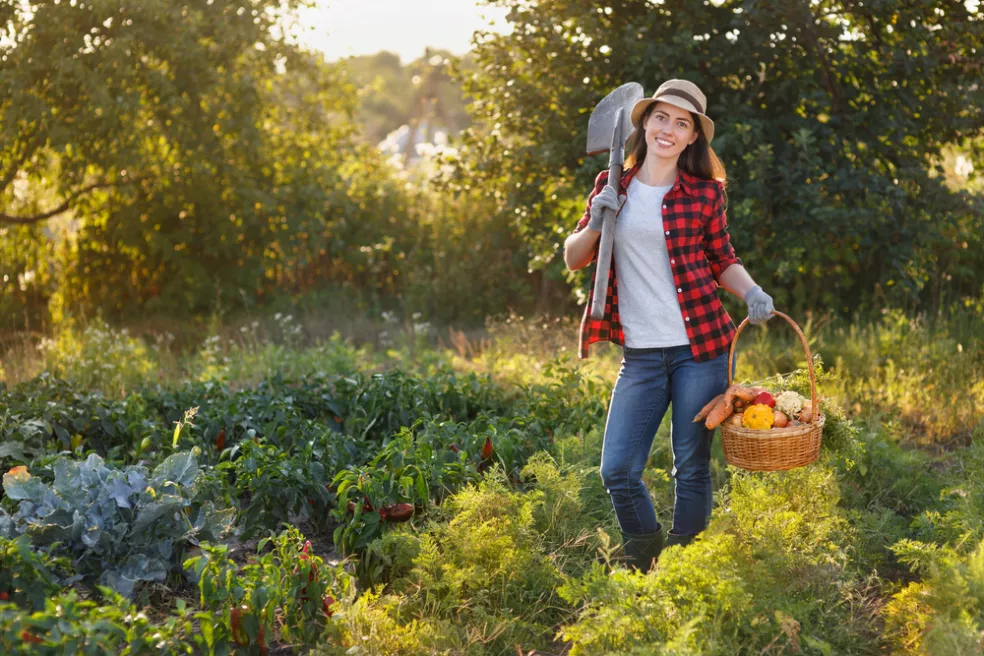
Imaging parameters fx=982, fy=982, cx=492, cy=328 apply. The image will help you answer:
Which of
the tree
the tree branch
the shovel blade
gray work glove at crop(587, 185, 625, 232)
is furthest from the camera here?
the tree branch

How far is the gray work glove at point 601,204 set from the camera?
3.17 metres

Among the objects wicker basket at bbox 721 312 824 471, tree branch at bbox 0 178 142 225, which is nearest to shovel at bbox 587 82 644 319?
wicker basket at bbox 721 312 824 471

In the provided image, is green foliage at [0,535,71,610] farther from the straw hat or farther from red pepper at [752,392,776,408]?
the straw hat

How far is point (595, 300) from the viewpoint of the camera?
3.23m

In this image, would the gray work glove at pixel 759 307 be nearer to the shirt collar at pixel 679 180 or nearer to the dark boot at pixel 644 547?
the shirt collar at pixel 679 180

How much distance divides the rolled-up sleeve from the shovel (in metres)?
0.34

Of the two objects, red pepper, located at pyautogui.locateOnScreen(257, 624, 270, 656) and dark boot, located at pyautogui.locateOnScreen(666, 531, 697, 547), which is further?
dark boot, located at pyautogui.locateOnScreen(666, 531, 697, 547)

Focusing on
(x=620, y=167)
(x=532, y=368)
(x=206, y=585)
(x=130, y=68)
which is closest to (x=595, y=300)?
(x=620, y=167)

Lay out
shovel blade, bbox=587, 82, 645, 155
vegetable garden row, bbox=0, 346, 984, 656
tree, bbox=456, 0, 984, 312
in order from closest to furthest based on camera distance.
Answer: vegetable garden row, bbox=0, 346, 984, 656 → shovel blade, bbox=587, 82, 645, 155 → tree, bbox=456, 0, 984, 312

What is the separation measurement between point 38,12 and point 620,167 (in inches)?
254

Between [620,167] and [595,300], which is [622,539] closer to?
[595,300]

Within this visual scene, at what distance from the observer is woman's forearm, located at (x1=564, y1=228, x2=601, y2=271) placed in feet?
10.8

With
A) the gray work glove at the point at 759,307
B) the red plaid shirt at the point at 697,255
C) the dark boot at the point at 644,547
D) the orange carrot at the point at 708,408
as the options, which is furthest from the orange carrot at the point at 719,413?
Answer: the dark boot at the point at 644,547

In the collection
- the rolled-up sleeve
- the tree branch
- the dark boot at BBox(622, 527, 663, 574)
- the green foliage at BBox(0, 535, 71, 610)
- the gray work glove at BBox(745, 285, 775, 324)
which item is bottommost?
the dark boot at BBox(622, 527, 663, 574)
